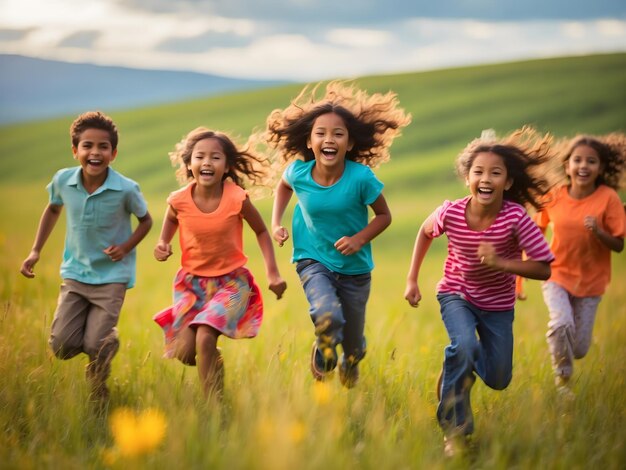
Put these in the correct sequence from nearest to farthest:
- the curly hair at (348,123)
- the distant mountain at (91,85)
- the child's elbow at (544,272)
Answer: the child's elbow at (544,272) < the curly hair at (348,123) < the distant mountain at (91,85)

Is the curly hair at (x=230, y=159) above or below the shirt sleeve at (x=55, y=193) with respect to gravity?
above

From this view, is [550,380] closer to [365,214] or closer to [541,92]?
[365,214]

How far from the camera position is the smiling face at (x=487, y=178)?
5355 mm

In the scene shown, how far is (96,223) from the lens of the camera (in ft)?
19.8

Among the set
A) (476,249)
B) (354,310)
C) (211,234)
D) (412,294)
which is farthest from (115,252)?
(476,249)

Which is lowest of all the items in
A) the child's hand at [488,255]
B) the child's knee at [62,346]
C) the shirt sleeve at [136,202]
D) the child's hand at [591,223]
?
the child's knee at [62,346]

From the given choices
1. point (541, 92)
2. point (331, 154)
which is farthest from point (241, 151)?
point (541, 92)

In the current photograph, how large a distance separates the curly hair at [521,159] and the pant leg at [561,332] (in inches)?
46.6

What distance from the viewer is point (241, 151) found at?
6.16 metres

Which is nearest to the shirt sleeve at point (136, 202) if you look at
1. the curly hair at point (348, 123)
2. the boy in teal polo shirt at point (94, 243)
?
the boy in teal polo shirt at point (94, 243)

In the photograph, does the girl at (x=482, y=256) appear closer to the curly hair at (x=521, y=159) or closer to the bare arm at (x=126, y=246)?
the curly hair at (x=521, y=159)

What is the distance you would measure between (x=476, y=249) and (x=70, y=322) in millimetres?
2930

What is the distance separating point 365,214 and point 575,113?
28399 millimetres

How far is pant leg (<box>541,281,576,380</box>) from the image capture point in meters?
6.48
